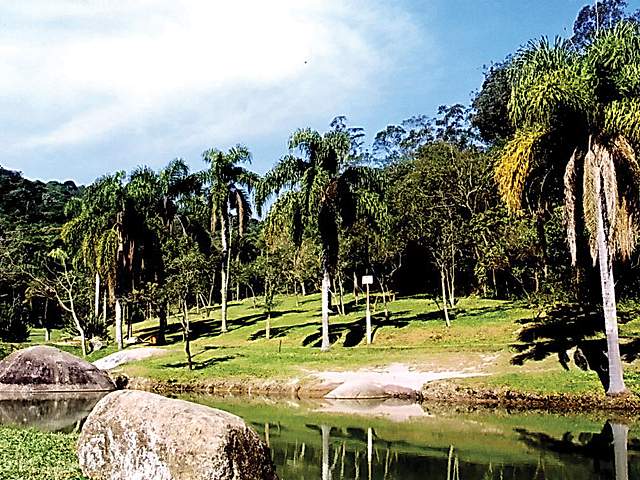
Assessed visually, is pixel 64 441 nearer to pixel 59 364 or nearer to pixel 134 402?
pixel 134 402

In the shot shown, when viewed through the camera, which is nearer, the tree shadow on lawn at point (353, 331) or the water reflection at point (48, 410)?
the water reflection at point (48, 410)

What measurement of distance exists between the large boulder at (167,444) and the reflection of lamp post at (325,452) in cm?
326

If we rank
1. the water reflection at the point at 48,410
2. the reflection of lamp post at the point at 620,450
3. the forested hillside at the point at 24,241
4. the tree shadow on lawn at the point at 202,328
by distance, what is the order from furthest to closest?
the forested hillside at the point at 24,241, the tree shadow on lawn at the point at 202,328, the water reflection at the point at 48,410, the reflection of lamp post at the point at 620,450

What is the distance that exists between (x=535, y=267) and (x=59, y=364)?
20.9 m

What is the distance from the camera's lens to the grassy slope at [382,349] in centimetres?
2347

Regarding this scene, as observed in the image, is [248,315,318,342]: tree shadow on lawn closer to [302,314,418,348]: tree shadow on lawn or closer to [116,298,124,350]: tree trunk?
[302,314,418,348]: tree shadow on lawn

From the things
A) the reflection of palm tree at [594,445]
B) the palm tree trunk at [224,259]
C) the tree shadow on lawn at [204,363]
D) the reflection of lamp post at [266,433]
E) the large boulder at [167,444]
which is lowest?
the reflection of palm tree at [594,445]

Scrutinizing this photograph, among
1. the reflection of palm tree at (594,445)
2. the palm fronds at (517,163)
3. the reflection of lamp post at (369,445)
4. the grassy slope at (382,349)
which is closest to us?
the reflection of palm tree at (594,445)

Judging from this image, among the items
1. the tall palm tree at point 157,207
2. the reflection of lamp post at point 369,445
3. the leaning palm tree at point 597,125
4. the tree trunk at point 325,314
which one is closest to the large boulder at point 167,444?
the reflection of lamp post at point 369,445

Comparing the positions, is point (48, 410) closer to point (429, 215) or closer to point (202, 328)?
point (429, 215)

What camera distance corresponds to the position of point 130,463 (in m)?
10.0

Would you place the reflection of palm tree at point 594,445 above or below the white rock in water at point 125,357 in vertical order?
below

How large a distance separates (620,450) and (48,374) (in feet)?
67.2

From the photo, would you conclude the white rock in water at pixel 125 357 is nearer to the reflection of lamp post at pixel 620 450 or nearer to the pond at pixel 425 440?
the pond at pixel 425 440
